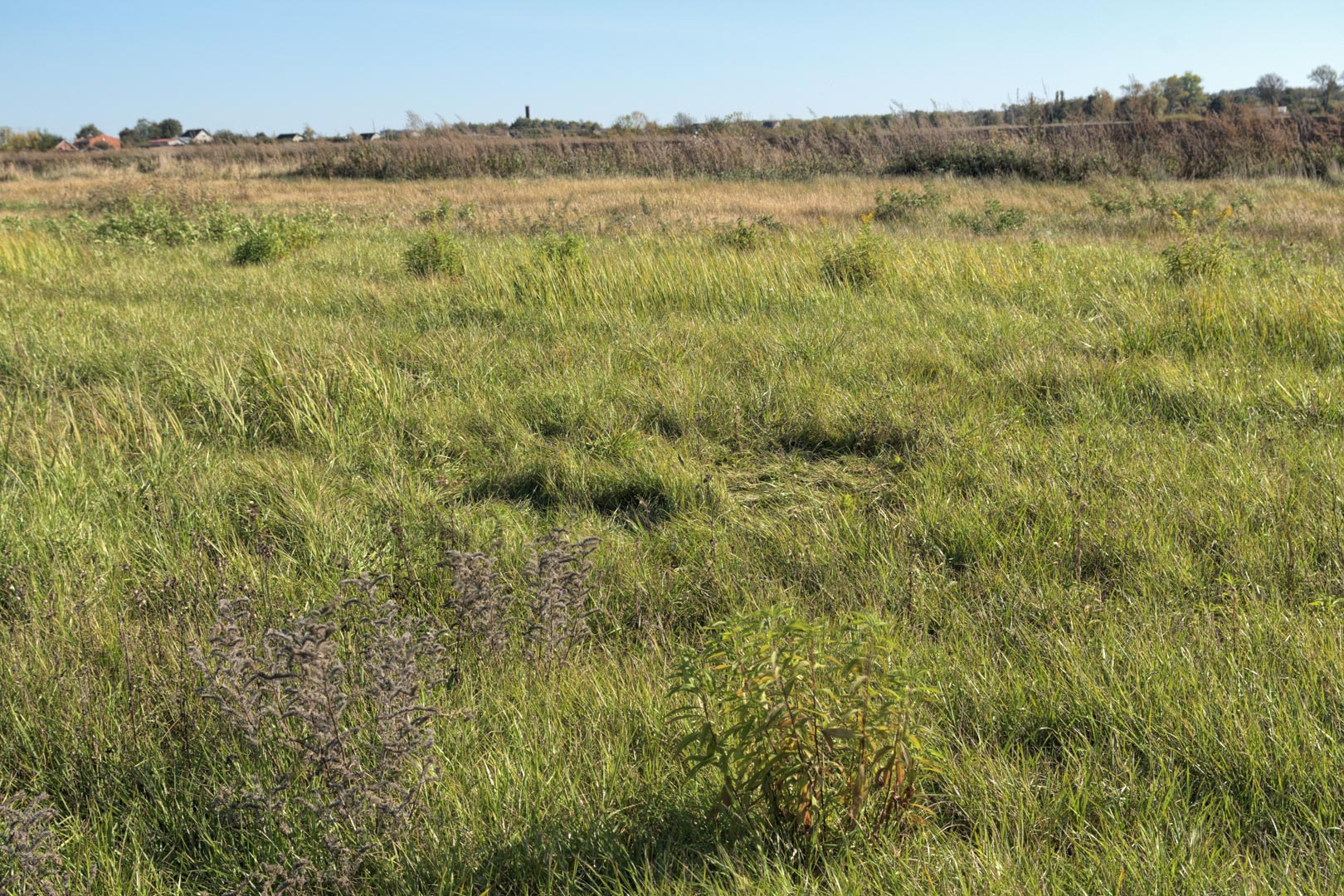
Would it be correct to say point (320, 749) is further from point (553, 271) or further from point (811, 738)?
point (553, 271)

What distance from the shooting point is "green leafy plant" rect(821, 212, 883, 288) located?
22.6 feet

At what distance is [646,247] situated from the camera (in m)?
8.76

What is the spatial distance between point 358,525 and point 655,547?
1123mm

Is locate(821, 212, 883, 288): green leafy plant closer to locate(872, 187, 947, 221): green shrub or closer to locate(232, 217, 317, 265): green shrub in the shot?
locate(872, 187, 947, 221): green shrub

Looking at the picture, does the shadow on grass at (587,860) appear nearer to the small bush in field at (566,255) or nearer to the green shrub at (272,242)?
the small bush in field at (566,255)

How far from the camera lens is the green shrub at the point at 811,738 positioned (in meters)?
1.72

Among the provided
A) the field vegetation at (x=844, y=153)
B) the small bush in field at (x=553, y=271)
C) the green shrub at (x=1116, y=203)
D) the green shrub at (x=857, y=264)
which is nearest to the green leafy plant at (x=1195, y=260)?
the green shrub at (x=857, y=264)

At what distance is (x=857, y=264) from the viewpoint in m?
6.99

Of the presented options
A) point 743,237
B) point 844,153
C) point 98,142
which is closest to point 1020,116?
point 844,153

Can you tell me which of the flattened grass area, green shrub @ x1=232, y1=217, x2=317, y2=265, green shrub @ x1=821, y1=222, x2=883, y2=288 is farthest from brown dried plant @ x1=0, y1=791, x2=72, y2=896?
green shrub @ x1=232, y1=217, x2=317, y2=265

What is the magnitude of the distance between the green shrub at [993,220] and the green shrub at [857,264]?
445 cm

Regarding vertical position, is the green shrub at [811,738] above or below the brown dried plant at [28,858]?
above

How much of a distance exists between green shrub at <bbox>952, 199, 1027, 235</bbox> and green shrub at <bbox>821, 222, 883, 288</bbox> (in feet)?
14.6

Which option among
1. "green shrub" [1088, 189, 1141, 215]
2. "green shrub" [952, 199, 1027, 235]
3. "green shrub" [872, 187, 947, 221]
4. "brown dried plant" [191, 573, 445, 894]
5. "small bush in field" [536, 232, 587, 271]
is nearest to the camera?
"brown dried plant" [191, 573, 445, 894]
